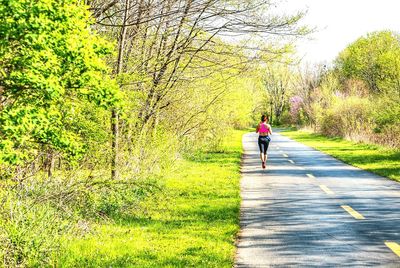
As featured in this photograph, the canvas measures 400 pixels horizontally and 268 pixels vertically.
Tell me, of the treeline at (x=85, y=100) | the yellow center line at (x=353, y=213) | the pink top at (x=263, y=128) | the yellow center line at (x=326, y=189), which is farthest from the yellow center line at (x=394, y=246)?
the pink top at (x=263, y=128)

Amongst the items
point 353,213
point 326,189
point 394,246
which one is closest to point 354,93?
point 326,189

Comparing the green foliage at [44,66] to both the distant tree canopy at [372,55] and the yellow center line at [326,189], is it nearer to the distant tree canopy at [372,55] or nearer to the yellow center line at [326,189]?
the yellow center line at [326,189]

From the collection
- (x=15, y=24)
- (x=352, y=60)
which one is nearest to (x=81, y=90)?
(x=15, y=24)

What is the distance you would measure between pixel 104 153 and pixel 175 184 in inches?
153

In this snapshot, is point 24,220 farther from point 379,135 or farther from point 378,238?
point 379,135

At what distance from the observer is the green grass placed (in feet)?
22.1

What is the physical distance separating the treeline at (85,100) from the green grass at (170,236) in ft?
1.25

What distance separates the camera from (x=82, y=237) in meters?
7.79

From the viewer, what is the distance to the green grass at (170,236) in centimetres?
674

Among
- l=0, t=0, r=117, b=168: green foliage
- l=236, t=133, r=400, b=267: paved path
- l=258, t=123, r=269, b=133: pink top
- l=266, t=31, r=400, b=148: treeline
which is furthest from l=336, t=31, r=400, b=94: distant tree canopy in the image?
l=0, t=0, r=117, b=168: green foliage

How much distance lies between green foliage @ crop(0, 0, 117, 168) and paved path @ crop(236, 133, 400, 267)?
3.02 meters

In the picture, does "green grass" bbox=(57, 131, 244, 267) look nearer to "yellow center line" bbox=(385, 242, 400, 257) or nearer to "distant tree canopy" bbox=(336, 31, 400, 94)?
"yellow center line" bbox=(385, 242, 400, 257)

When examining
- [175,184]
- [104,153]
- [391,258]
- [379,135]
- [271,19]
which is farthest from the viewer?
[379,135]

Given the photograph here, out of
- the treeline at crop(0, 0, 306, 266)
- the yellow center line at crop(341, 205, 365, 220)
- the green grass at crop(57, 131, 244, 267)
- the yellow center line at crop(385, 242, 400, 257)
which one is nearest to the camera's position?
the treeline at crop(0, 0, 306, 266)
